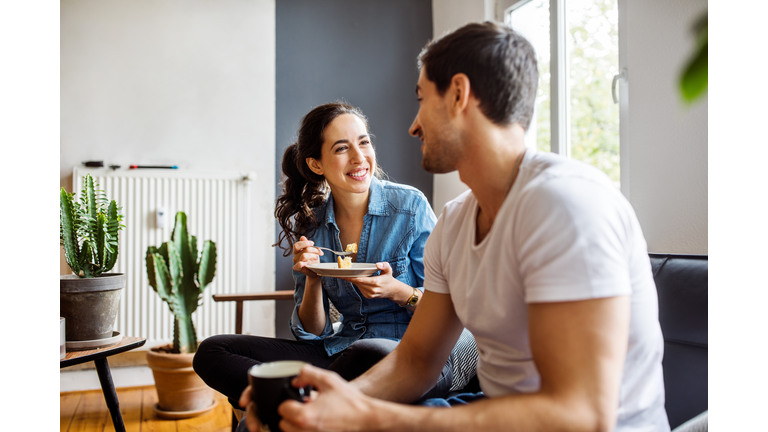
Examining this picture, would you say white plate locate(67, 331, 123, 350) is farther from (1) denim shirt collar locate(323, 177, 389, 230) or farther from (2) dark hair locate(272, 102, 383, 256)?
(1) denim shirt collar locate(323, 177, 389, 230)

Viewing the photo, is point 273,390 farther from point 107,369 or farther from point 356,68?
point 356,68

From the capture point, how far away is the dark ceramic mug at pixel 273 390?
2.37 ft

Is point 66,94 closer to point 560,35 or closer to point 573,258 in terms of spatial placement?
point 560,35

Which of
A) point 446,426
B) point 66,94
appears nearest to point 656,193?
point 446,426

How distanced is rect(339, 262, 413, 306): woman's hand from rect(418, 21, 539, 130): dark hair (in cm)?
63

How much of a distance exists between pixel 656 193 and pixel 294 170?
1.24 m

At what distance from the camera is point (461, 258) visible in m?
0.99

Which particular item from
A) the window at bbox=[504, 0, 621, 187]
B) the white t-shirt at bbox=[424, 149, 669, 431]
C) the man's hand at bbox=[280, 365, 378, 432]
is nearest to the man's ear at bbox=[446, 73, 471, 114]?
the white t-shirt at bbox=[424, 149, 669, 431]

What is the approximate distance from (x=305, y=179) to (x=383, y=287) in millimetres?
687

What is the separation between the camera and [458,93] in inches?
35.6

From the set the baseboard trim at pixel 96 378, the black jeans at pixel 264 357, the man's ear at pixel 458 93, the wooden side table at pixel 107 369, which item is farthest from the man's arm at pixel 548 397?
the baseboard trim at pixel 96 378

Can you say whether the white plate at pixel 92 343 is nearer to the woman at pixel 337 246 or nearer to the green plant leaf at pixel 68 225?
the green plant leaf at pixel 68 225

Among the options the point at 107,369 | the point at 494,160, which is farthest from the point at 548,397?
the point at 107,369

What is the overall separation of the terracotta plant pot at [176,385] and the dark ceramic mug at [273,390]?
73.5 inches
